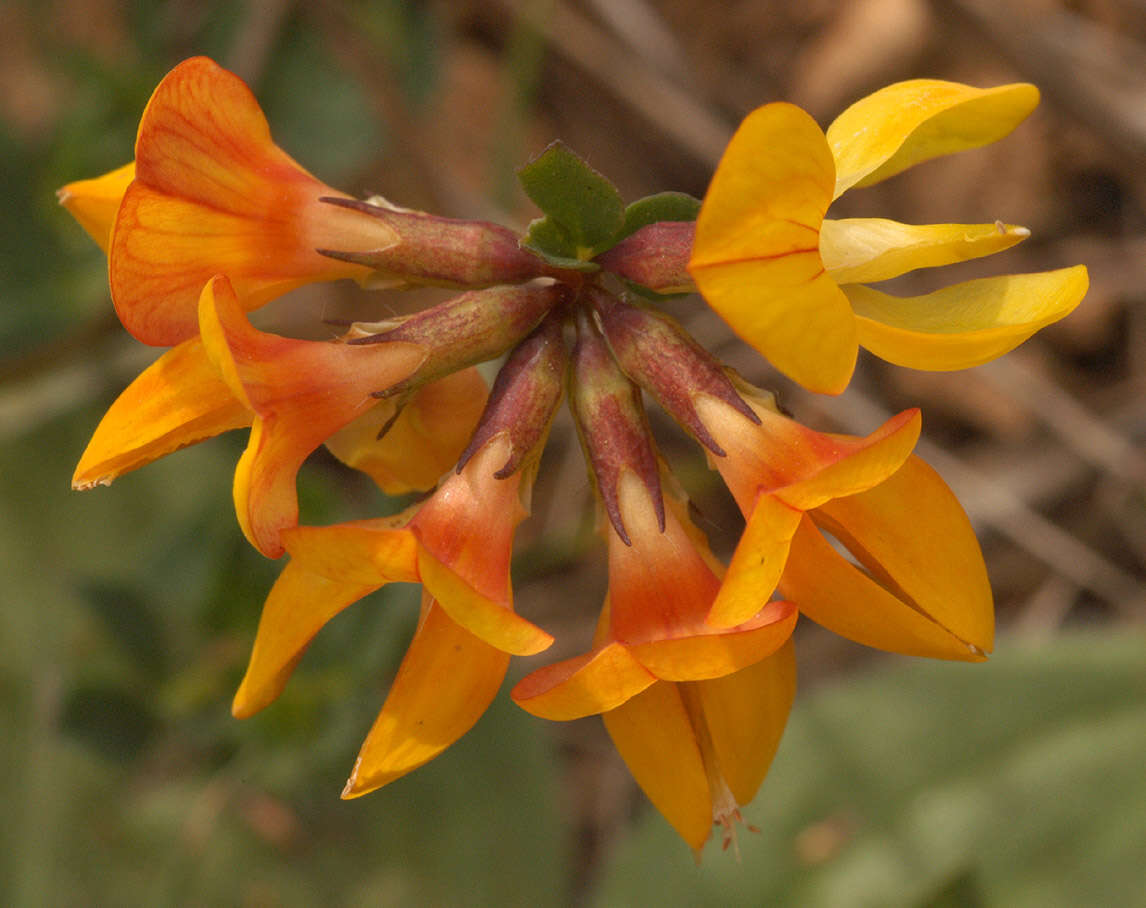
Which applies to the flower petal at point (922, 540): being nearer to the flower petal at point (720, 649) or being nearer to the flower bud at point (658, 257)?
the flower petal at point (720, 649)

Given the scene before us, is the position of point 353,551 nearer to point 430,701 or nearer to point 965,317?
point 430,701

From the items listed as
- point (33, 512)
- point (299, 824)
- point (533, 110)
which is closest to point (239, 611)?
point (299, 824)

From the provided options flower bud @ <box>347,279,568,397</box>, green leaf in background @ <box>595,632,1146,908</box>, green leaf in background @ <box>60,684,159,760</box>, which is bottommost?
green leaf in background @ <box>595,632,1146,908</box>

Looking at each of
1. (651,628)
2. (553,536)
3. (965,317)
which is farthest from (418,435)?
(553,536)

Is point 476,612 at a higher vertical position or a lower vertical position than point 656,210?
lower

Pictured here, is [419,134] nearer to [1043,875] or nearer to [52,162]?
[52,162]

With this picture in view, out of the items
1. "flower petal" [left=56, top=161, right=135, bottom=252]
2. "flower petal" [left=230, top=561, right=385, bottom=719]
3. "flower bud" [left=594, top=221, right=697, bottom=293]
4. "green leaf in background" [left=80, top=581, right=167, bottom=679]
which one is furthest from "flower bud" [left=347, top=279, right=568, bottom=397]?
"green leaf in background" [left=80, top=581, right=167, bottom=679]

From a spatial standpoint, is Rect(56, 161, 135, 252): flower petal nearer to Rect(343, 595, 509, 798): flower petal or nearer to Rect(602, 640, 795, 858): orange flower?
Rect(343, 595, 509, 798): flower petal

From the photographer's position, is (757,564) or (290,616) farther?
(290,616)
